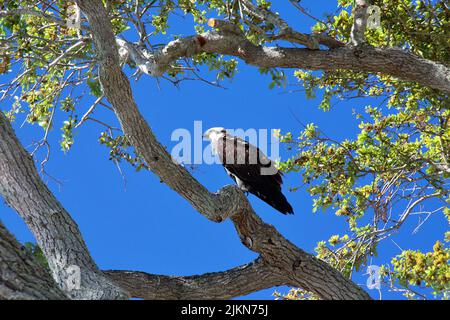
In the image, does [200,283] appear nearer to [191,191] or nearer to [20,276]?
[191,191]

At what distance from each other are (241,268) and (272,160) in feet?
9.22

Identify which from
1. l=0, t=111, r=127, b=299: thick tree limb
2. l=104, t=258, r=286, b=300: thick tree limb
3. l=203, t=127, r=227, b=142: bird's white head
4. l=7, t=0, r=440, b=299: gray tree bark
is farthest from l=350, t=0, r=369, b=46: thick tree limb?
l=0, t=111, r=127, b=299: thick tree limb

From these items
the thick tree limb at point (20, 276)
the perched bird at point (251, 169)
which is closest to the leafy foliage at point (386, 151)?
the perched bird at point (251, 169)

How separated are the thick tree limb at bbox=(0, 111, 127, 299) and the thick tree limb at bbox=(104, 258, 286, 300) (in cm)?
97

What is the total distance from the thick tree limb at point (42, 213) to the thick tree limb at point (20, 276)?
3.21 feet

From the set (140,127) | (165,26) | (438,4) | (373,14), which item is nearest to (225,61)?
(165,26)

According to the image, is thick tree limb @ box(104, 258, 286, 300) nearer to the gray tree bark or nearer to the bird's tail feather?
the gray tree bark

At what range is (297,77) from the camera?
9.40 m

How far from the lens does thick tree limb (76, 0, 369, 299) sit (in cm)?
546

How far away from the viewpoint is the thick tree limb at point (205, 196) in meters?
5.46

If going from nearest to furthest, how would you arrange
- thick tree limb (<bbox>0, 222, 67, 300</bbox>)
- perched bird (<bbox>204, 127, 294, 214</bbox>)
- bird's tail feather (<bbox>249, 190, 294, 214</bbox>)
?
thick tree limb (<bbox>0, 222, 67, 300</bbox>)
bird's tail feather (<bbox>249, 190, 294, 214</bbox>)
perched bird (<bbox>204, 127, 294, 214</bbox>)

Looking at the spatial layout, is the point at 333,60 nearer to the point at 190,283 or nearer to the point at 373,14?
the point at 373,14

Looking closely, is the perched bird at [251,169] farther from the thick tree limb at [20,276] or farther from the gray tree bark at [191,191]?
the thick tree limb at [20,276]
